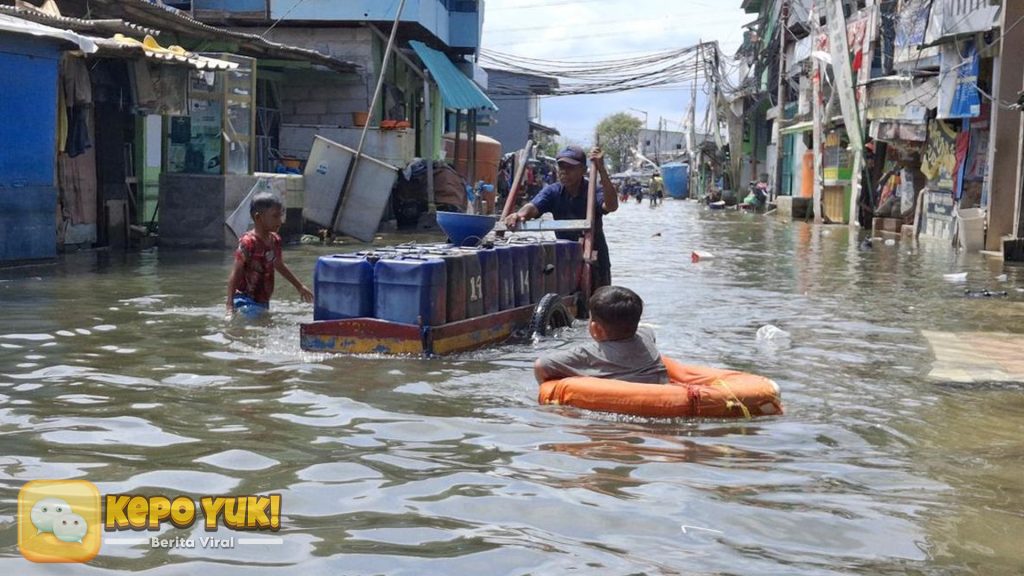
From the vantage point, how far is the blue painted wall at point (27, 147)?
13102mm

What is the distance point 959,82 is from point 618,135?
100 meters

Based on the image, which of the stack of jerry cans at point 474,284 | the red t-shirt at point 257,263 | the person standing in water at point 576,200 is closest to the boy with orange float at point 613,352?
the stack of jerry cans at point 474,284

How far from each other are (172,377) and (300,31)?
66.8 ft

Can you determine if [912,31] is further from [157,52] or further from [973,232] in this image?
[157,52]

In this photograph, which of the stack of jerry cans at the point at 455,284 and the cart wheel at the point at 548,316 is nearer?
the stack of jerry cans at the point at 455,284

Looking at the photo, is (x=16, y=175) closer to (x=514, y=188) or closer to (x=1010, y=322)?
(x=514, y=188)

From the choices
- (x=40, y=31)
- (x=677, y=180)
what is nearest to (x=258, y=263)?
(x=40, y=31)

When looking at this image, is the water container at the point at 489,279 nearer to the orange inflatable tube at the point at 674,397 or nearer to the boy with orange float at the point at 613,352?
the boy with orange float at the point at 613,352

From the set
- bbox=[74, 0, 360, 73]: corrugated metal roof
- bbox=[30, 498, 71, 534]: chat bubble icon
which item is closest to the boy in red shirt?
bbox=[30, 498, 71, 534]: chat bubble icon

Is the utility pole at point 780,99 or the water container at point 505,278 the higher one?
the utility pole at point 780,99

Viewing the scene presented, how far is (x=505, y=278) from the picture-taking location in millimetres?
8906

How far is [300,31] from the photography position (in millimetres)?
26078

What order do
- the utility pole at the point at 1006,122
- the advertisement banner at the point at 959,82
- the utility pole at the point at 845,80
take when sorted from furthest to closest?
1. the utility pole at the point at 845,80
2. the advertisement banner at the point at 959,82
3. the utility pole at the point at 1006,122

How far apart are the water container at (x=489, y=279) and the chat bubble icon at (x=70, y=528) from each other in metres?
4.48
